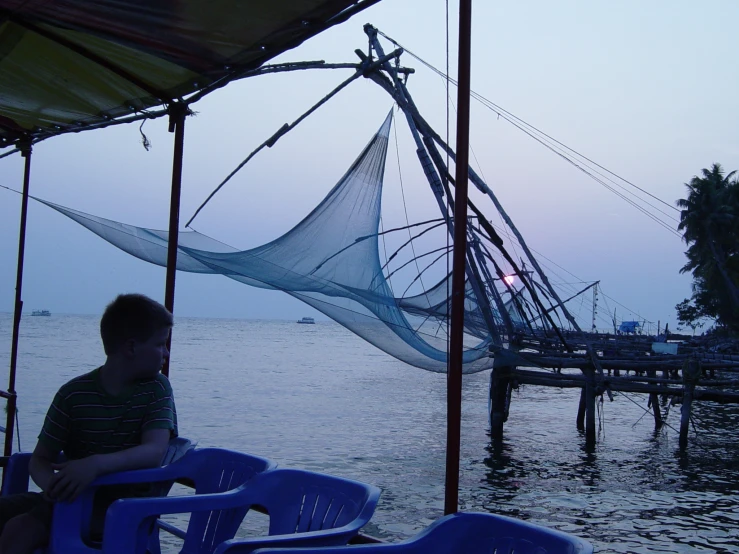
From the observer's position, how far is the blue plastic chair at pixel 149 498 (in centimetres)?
178

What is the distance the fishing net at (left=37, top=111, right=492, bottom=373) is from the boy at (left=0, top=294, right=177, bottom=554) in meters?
3.73

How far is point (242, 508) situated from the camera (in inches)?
79.7

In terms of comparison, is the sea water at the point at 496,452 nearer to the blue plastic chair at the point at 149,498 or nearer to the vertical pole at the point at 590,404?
the vertical pole at the point at 590,404

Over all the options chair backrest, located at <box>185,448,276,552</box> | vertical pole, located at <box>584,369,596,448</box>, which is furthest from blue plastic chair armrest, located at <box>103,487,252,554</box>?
vertical pole, located at <box>584,369,596,448</box>

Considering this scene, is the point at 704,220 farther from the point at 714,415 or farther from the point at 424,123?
the point at 424,123

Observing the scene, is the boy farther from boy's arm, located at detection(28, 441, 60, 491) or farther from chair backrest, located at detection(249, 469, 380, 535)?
chair backrest, located at detection(249, 469, 380, 535)

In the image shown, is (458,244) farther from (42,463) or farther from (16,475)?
(16,475)

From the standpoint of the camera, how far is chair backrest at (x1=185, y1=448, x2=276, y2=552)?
83.0 inches

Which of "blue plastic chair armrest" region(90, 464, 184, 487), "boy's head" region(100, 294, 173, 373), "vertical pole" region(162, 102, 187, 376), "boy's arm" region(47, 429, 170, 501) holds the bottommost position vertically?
"blue plastic chair armrest" region(90, 464, 184, 487)

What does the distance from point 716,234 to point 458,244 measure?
3797 centimetres

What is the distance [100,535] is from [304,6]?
165 centimetres

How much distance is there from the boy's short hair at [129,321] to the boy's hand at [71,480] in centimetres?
29

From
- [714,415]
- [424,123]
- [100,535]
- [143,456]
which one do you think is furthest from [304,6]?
[714,415]

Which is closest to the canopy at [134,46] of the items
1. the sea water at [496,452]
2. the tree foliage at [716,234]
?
the sea water at [496,452]
